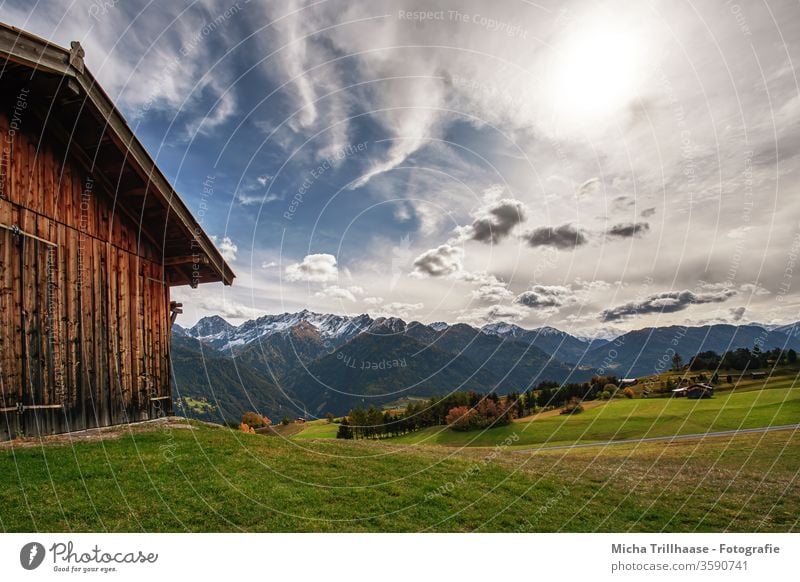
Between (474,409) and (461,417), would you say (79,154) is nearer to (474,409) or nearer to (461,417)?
(461,417)

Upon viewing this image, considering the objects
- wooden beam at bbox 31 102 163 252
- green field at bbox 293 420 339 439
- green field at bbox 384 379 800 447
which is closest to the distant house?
green field at bbox 384 379 800 447

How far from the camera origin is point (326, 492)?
1011 centimetres

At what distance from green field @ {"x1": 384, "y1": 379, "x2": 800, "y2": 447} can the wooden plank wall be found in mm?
47048

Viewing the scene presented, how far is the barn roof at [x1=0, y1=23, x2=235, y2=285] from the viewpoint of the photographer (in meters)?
11.1

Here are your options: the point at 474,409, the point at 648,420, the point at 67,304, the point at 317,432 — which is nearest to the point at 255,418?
the point at 67,304

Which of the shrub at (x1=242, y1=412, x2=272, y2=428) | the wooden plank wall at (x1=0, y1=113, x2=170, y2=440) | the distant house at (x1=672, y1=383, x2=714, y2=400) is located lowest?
the distant house at (x1=672, y1=383, x2=714, y2=400)

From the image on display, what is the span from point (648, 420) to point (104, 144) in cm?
6825

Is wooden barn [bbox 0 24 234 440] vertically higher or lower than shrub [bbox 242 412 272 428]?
higher

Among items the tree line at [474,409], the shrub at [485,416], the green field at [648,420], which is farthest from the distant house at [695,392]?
the shrub at [485,416]

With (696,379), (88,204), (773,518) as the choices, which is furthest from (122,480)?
(696,379)

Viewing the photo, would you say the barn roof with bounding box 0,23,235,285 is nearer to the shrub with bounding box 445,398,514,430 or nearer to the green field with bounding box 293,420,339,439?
the green field with bounding box 293,420,339,439

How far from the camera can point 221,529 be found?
7566 millimetres
